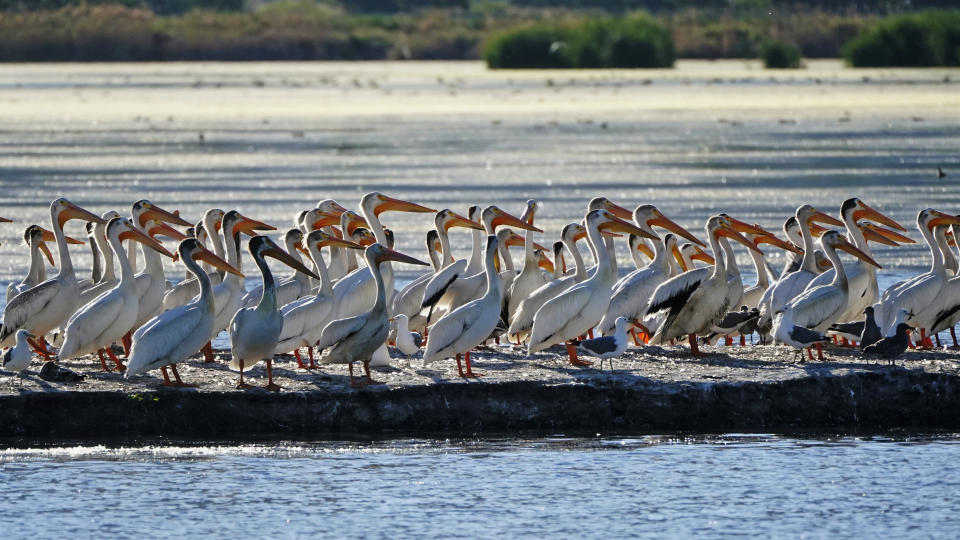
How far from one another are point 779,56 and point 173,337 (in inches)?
1854

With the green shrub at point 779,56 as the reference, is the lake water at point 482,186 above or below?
below

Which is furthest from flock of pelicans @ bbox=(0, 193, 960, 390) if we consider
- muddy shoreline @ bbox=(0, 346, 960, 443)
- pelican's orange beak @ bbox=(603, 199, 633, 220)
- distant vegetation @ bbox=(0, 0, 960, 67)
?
distant vegetation @ bbox=(0, 0, 960, 67)

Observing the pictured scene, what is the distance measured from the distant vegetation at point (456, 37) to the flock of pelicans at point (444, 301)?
4313 centimetres

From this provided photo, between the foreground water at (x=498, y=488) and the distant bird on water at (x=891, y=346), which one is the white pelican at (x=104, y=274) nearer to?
the foreground water at (x=498, y=488)

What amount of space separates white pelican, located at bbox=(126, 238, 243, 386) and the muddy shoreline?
0.61 ft

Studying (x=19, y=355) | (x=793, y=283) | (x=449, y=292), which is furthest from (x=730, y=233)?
(x=19, y=355)

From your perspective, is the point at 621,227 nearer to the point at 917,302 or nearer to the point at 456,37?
the point at 917,302

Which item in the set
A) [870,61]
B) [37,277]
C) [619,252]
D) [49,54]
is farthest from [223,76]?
[37,277]

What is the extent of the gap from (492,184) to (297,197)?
2.73m

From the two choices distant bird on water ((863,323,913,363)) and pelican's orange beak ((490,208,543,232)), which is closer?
distant bird on water ((863,323,913,363))

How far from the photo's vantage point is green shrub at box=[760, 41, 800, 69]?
54.1m

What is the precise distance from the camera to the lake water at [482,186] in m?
7.66

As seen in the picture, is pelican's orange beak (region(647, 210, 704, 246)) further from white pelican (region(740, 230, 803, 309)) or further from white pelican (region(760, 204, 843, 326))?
white pelican (region(760, 204, 843, 326))

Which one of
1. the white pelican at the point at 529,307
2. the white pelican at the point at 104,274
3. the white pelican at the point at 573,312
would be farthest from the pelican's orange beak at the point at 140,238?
the white pelican at the point at 573,312
